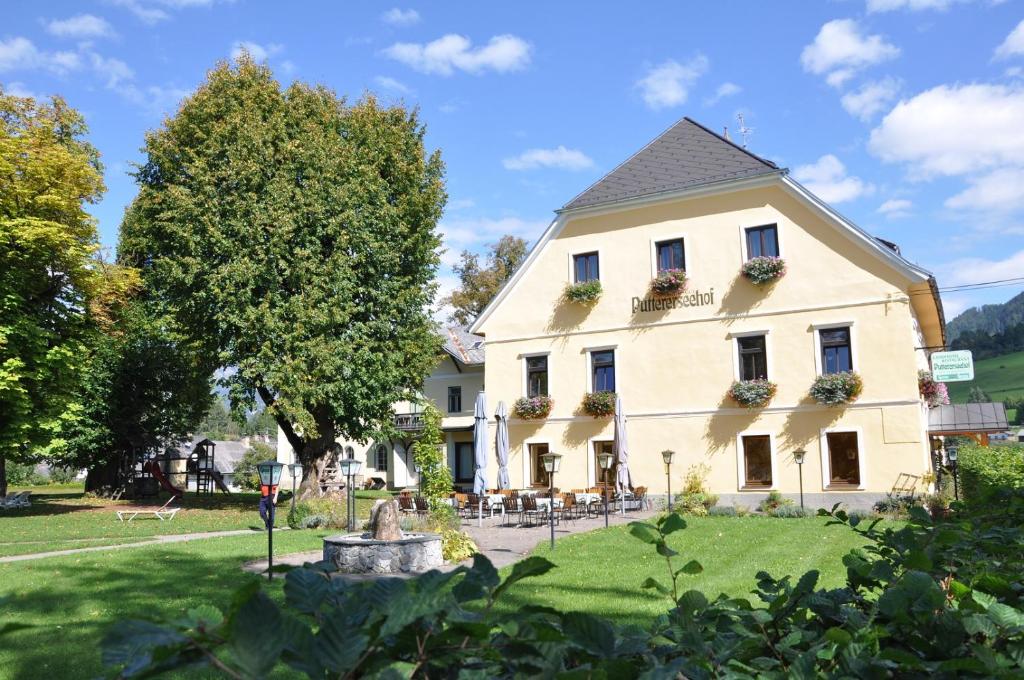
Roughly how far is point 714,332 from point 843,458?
4.89 m

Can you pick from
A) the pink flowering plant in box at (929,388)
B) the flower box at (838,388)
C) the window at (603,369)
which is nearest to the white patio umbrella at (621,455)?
the window at (603,369)

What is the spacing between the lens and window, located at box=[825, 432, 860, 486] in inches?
806

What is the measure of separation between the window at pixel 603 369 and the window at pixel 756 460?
14.5 ft

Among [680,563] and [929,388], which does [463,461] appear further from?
[680,563]

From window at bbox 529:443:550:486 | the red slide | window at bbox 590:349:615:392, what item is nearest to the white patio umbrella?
window at bbox 590:349:615:392

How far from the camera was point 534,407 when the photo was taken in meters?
24.5

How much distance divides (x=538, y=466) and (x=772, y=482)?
23.9 feet

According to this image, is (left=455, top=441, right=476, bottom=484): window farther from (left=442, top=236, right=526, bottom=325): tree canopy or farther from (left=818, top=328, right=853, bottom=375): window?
(left=818, top=328, right=853, bottom=375): window

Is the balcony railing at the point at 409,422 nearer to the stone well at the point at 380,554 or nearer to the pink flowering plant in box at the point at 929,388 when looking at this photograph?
the pink flowering plant in box at the point at 929,388

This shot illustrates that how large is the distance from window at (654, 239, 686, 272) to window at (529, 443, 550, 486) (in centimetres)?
680

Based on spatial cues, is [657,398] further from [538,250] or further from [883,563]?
[883,563]

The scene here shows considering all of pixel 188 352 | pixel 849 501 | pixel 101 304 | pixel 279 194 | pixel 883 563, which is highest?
pixel 279 194

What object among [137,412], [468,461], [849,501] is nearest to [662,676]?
[849,501]

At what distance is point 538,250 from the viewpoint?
82.8 feet
